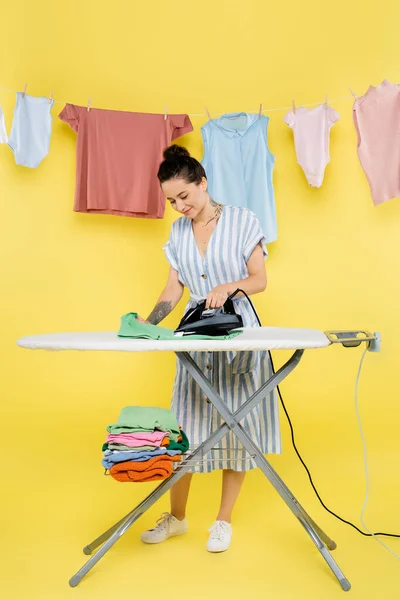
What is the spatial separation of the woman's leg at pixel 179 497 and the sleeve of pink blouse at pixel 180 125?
237 cm

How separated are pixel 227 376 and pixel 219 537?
60 centimetres

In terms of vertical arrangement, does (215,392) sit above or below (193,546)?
above

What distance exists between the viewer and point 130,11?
4.38m

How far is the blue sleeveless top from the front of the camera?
4.28 metres

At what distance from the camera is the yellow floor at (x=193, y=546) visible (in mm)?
2260

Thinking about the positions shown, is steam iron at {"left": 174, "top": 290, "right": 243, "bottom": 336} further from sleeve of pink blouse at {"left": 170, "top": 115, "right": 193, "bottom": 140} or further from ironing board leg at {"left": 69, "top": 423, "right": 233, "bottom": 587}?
sleeve of pink blouse at {"left": 170, "top": 115, "right": 193, "bottom": 140}

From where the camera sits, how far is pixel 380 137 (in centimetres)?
414

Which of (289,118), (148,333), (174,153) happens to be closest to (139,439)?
(148,333)

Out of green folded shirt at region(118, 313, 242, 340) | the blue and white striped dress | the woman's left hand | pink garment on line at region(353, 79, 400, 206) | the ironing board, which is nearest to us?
the ironing board

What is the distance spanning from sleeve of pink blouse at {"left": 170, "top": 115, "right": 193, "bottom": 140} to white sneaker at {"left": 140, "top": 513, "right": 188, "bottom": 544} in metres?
2.46

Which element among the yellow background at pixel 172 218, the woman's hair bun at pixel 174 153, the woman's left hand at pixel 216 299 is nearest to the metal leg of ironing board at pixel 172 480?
the woman's left hand at pixel 216 299

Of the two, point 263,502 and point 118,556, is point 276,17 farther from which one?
point 118,556

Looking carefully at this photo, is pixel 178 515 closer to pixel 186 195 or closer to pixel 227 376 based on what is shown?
pixel 227 376

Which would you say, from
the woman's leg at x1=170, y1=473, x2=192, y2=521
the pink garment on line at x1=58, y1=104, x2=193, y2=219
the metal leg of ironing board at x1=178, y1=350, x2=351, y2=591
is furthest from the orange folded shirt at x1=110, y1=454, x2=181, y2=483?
the pink garment on line at x1=58, y1=104, x2=193, y2=219
